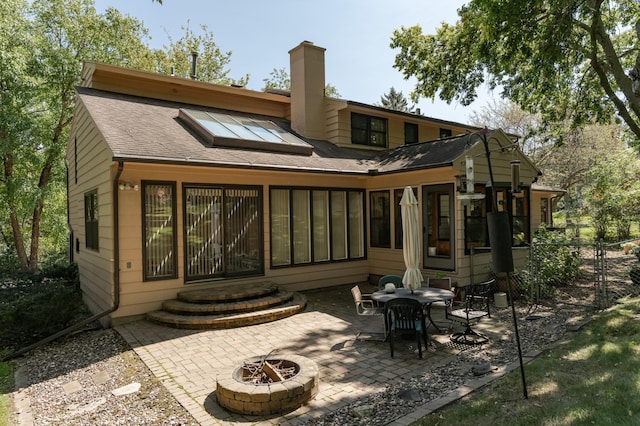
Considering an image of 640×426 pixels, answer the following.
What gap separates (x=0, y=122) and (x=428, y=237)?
17.4 meters

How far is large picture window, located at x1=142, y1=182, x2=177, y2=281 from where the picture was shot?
7574 mm

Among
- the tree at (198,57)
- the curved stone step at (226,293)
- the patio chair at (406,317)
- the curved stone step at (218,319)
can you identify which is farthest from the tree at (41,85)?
the patio chair at (406,317)

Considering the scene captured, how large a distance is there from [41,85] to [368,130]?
16.0 meters

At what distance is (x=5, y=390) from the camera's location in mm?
5293

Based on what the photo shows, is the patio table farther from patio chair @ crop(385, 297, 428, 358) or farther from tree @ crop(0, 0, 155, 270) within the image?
tree @ crop(0, 0, 155, 270)

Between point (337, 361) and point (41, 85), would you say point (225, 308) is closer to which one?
point (337, 361)

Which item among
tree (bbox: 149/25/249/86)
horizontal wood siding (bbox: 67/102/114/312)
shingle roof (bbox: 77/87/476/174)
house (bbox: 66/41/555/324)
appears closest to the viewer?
shingle roof (bbox: 77/87/476/174)

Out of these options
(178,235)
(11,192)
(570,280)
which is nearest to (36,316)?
(178,235)

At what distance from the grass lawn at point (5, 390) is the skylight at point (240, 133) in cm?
542

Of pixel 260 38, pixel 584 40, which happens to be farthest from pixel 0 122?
pixel 584 40

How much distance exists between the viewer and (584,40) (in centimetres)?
1222

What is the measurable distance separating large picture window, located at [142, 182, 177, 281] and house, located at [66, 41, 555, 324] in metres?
0.02

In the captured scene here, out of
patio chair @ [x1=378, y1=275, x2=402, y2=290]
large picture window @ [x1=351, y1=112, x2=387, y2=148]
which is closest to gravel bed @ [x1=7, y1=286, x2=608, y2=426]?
patio chair @ [x1=378, y1=275, x2=402, y2=290]

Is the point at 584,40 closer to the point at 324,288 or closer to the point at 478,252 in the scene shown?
the point at 478,252
